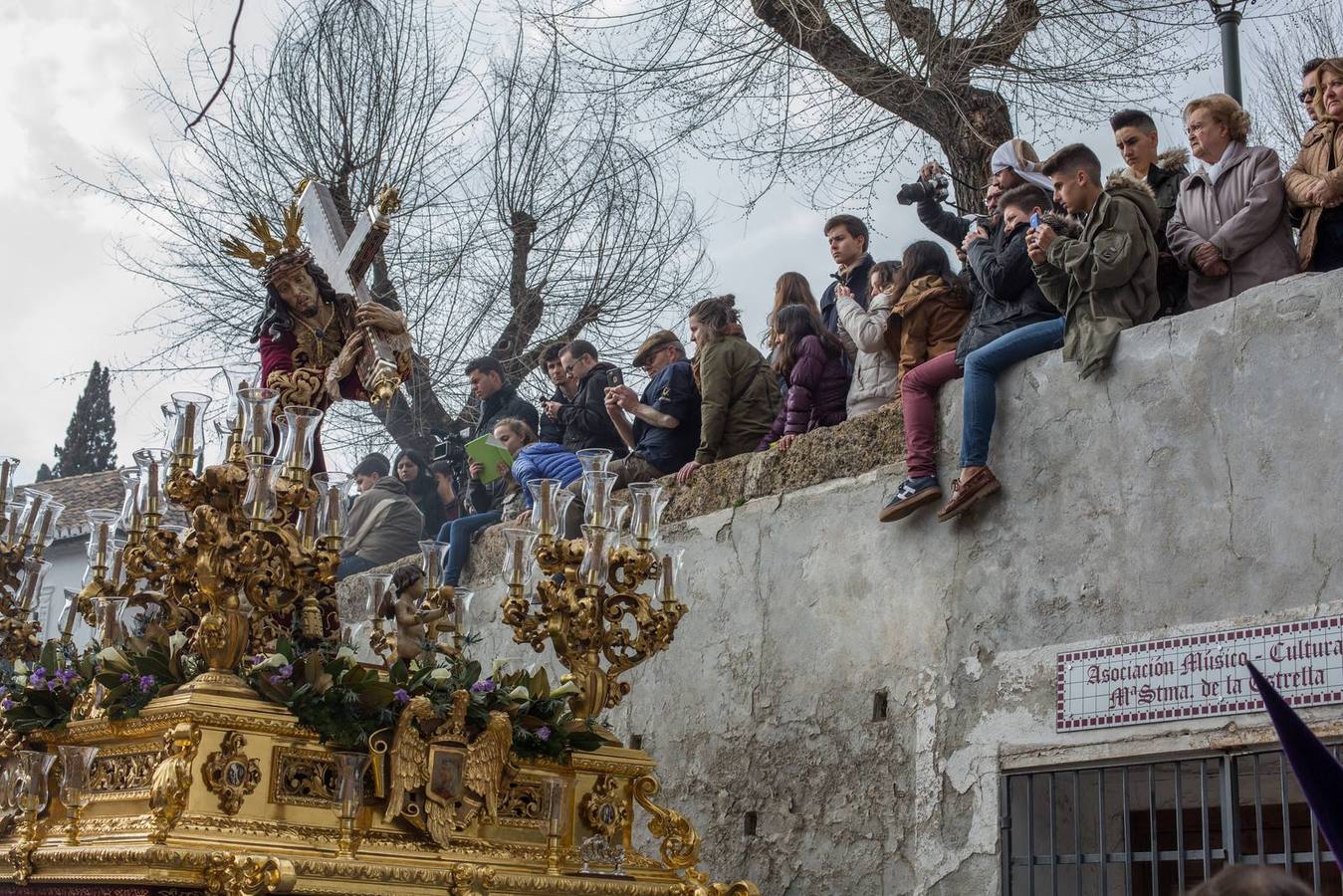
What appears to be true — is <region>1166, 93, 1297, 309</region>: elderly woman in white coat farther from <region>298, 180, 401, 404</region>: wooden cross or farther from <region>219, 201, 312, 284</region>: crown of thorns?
<region>219, 201, 312, 284</region>: crown of thorns

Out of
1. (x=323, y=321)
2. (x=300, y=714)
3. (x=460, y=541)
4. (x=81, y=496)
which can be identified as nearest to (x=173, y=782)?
(x=300, y=714)

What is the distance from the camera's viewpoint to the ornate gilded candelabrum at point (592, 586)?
5.97 m

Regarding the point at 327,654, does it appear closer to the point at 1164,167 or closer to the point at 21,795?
the point at 21,795

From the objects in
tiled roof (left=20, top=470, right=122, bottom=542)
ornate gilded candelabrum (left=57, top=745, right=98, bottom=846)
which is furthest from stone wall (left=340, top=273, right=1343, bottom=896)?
tiled roof (left=20, top=470, right=122, bottom=542)

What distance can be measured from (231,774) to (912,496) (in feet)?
10.3

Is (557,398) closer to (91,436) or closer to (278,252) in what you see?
(278,252)

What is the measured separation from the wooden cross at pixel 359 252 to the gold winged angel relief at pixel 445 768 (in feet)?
4.58

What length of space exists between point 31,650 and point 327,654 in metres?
2.28

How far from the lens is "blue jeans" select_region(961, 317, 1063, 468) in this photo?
6816 mm

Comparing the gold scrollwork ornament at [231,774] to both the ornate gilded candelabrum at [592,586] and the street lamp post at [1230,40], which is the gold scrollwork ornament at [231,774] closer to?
the ornate gilded candelabrum at [592,586]

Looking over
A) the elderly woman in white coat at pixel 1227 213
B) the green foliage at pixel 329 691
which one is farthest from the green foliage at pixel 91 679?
the elderly woman in white coat at pixel 1227 213

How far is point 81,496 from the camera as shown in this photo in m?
23.0

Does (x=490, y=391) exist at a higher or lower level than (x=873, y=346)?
higher

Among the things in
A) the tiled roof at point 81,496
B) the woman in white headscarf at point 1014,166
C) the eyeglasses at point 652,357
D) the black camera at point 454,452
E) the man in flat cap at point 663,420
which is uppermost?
the tiled roof at point 81,496
